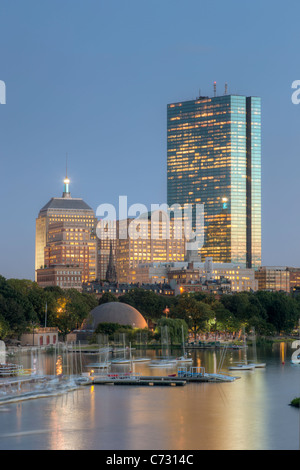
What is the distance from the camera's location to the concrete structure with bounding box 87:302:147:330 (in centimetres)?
15312

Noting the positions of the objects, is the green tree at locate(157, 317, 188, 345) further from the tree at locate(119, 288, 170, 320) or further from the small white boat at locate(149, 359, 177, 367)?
the tree at locate(119, 288, 170, 320)

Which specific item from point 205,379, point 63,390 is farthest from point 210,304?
point 63,390

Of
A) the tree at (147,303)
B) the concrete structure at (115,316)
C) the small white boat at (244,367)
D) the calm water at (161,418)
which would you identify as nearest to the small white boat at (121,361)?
the small white boat at (244,367)

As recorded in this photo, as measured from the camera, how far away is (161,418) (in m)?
63.9

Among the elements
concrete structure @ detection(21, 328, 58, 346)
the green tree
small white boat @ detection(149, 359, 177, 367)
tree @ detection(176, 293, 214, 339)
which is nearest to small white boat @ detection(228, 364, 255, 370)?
small white boat @ detection(149, 359, 177, 367)

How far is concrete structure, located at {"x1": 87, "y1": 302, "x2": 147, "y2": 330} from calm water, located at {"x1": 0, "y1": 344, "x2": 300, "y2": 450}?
66.5m

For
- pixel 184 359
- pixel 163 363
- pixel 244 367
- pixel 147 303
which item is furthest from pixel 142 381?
pixel 147 303

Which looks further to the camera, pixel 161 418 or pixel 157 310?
pixel 157 310

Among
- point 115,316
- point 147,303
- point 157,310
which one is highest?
point 147,303

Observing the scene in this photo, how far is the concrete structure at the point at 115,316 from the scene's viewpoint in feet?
502

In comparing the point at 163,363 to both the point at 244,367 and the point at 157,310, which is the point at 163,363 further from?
the point at 157,310

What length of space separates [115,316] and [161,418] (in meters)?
90.0

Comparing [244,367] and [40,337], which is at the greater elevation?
[40,337]
